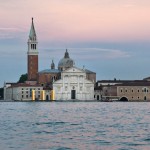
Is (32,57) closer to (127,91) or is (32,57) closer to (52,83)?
(52,83)

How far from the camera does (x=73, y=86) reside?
10175 centimetres

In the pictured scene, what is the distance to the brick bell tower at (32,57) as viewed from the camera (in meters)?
104

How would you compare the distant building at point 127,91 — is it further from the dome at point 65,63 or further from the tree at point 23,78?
the tree at point 23,78

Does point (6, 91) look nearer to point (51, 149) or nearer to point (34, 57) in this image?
point (34, 57)

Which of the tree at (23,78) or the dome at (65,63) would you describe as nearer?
the dome at (65,63)

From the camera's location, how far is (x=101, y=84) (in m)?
111

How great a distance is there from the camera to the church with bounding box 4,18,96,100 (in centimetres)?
10088

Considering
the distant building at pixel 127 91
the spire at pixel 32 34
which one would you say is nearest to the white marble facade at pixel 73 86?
the distant building at pixel 127 91

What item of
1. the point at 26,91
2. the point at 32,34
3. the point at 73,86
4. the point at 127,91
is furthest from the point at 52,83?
the point at 127,91

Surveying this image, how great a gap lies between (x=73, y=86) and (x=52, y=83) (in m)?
3.42

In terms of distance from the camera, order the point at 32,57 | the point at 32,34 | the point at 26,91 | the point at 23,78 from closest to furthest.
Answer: the point at 26,91, the point at 32,57, the point at 32,34, the point at 23,78

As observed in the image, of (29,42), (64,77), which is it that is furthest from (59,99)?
(29,42)

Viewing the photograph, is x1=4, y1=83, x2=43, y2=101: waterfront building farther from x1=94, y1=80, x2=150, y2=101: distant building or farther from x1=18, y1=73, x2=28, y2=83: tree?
x1=18, y1=73, x2=28, y2=83: tree

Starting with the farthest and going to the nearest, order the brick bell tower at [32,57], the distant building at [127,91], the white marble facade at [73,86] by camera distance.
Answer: the brick bell tower at [32,57], the distant building at [127,91], the white marble facade at [73,86]
